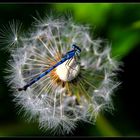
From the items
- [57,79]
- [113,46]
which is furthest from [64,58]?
[113,46]

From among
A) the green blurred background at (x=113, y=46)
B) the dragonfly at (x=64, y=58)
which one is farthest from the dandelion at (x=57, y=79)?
the green blurred background at (x=113, y=46)

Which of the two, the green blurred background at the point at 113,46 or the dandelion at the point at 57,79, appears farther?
the green blurred background at the point at 113,46

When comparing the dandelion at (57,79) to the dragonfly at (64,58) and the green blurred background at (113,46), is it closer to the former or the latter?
the dragonfly at (64,58)

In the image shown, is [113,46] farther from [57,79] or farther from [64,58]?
[64,58]

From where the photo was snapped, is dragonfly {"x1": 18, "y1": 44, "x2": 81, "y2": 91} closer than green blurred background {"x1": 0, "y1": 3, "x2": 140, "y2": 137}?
Yes

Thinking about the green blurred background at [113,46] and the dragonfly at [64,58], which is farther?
the green blurred background at [113,46]

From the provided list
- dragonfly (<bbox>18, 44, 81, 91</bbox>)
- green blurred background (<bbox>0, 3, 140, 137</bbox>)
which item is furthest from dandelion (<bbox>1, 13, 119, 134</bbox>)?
green blurred background (<bbox>0, 3, 140, 137</bbox>)

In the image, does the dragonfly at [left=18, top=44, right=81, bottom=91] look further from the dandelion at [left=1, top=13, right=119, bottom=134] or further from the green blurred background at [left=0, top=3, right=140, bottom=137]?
the green blurred background at [left=0, top=3, right=140, bottom=137]
